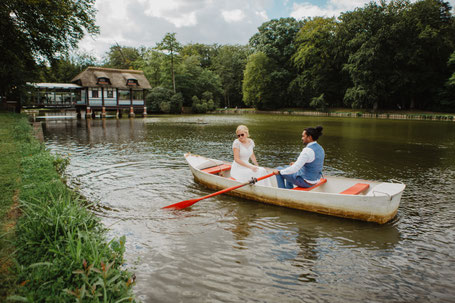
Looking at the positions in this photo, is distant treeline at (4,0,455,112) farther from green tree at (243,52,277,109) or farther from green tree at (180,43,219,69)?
green tree at (180,43,219,69)

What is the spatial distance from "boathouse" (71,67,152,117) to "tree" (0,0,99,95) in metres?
13.3

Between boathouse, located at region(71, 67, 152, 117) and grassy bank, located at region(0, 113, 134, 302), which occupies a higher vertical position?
boathouse, located at region(71, 67, 152, 117)

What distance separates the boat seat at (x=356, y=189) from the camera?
6.32 m

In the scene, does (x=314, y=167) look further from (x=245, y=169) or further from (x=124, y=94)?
(x=124, y=94)

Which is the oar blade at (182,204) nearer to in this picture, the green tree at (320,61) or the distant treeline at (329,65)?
the distant treeline at (329,65)

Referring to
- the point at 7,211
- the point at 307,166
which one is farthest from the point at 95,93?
the point at 7,211

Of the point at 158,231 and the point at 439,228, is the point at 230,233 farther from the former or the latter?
the point at 439,228

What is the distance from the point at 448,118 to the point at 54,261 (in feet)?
146

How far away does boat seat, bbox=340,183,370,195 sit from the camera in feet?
20.7

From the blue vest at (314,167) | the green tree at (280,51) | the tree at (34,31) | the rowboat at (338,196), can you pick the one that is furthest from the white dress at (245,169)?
the green tree at (280,51)

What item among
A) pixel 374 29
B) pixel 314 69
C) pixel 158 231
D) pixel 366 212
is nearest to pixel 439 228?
pixel 366 212

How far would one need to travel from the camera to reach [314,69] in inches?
2121

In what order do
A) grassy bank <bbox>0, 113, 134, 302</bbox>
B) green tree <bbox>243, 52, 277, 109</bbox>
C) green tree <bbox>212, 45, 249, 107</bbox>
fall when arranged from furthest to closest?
green tree <bbox>212, 45, 249, 107</bbox> < green tree <bbox>243, 52, 277, 109</bbox> < grassy bank <bbox>0, 113, 134, 302</bbox>

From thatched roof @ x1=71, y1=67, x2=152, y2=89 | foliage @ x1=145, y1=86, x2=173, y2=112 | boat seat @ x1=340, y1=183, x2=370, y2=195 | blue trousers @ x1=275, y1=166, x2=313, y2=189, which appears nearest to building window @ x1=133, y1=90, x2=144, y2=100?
thatched roof @ x1=71, y1=67, x2=152, y2=89
